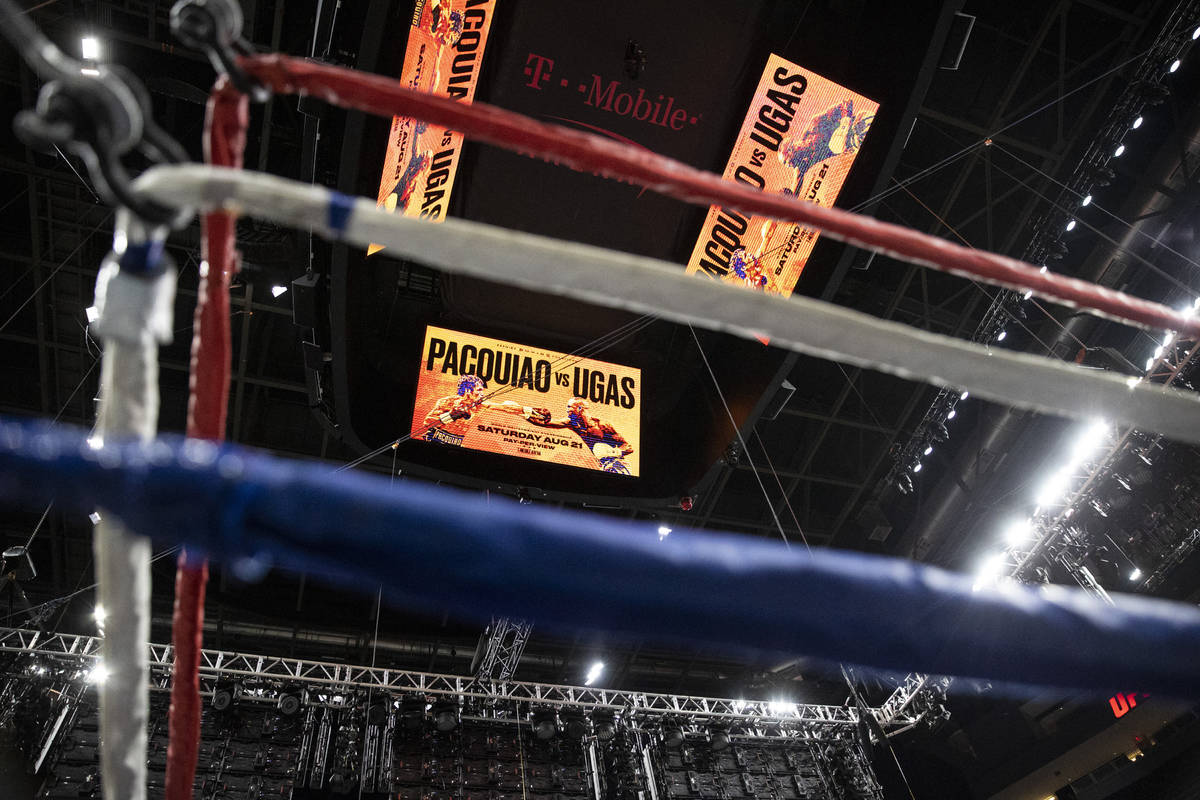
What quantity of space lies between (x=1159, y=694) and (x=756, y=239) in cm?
429

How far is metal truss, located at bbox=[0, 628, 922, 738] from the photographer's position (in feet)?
25.7

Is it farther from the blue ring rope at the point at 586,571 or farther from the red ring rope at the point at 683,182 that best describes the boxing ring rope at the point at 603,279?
the blue ring rope at the point at 586,571

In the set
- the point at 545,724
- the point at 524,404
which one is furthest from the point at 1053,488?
the point at 545,724

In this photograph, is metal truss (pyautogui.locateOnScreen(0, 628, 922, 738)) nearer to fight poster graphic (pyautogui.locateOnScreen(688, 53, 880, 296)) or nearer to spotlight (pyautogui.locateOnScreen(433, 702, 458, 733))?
spotlight (pyautogui.locateOnScreen(433, 702, 458, 733))

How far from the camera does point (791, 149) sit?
15.7ft

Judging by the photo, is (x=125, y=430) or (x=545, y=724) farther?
(x=545, y=724)

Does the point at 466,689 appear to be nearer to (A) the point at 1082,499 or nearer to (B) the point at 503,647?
(B) the point at 503,647

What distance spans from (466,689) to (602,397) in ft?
17.8

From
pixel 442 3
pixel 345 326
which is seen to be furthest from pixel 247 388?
pixel 442 3

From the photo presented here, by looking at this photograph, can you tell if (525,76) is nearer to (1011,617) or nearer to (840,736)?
(1011,617)

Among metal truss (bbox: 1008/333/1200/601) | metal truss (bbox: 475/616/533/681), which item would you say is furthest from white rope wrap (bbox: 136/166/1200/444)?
metal truss (bbox: 475/616/533/681)

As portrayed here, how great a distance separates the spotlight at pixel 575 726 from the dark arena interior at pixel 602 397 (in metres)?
0.10

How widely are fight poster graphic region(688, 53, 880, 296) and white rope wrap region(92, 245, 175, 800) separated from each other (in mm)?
4078

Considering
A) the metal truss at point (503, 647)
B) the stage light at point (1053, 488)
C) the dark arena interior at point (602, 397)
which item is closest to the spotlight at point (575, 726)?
the dark arena interior at point (602, 397)
